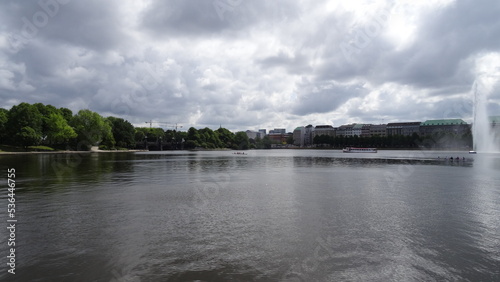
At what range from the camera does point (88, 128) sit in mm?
153875

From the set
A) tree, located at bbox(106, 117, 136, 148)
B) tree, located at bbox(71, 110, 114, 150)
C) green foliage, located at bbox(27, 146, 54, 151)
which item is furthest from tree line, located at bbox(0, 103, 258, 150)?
tree, located at bbox(106, 117, 136, 148)

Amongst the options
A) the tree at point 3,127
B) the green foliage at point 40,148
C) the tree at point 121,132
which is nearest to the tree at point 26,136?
the green foliage at point 40,148

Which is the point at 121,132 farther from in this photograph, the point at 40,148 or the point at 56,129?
the point at 40,148

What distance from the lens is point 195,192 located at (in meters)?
27.1

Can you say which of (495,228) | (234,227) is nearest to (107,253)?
(234,227)

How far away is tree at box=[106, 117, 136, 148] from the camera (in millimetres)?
187250

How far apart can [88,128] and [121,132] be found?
33.0 meters

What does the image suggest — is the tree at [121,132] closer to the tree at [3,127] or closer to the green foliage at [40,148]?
the green foliage at [40,148]

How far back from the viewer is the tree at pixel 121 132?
187 metres

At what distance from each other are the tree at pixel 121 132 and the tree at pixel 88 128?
27.6m

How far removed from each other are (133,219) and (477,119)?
159 meters

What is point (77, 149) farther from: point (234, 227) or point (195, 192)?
point (234, 227)

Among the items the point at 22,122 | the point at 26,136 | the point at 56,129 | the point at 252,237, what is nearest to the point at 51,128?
the point at 56,129

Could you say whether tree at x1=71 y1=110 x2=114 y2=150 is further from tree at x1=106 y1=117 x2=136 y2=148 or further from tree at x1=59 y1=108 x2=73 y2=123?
tree at x1=106 y1=117 x2=136 y2=148
